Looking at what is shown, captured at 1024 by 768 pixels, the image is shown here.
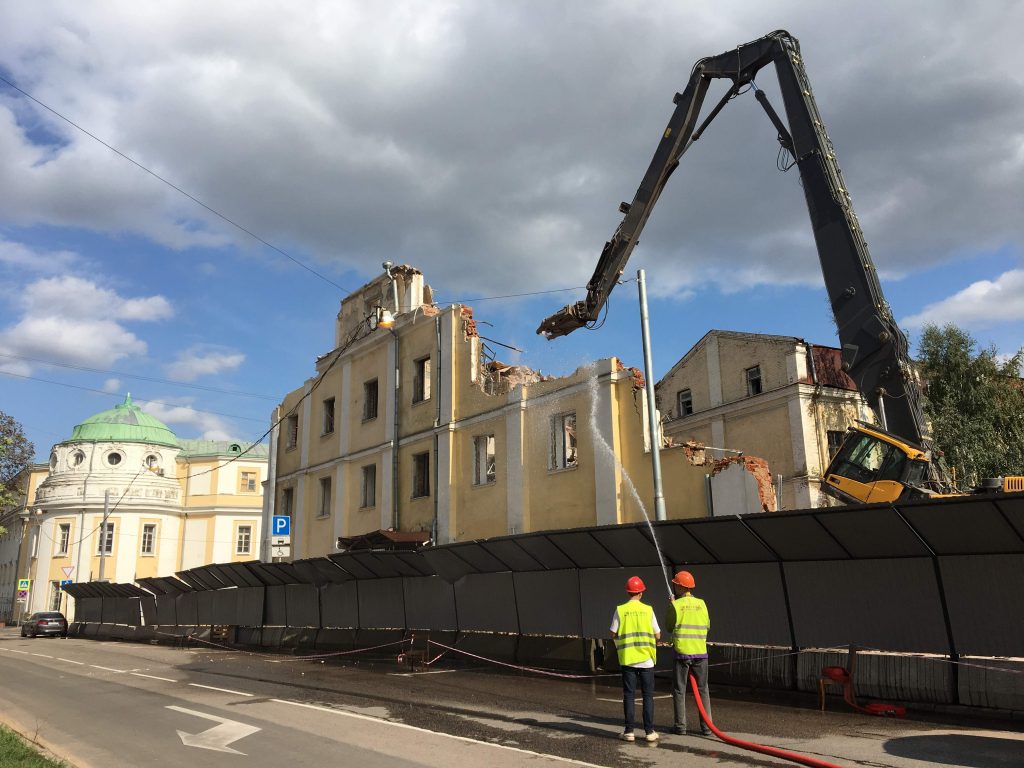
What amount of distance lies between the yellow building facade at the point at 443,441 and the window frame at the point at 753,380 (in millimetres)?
11678

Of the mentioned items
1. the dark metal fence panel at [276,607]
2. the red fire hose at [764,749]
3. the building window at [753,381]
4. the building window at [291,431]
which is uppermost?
the building window at [753,381]

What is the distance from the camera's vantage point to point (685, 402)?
3709 cm

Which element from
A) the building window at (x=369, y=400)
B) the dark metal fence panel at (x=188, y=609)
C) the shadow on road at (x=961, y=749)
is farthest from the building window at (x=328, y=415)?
the shadow on road at (x=961, y=749)

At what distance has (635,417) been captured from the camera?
20594 millimetres

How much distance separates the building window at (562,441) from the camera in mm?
22469

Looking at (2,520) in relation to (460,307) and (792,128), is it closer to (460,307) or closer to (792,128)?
(460,307)

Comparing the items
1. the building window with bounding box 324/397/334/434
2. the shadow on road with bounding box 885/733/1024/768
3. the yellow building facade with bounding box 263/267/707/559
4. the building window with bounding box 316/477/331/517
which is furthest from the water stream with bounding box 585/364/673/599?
the building window with bounding box 324/397/334/434

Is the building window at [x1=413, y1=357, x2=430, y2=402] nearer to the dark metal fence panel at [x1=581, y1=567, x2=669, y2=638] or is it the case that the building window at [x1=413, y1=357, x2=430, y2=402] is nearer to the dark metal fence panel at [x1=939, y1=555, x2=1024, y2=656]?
the dark metal fence panel at [x1=581, y1=567, x2=669, y2=638]

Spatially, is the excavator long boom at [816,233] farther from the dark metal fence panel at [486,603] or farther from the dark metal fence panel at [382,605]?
the dark metal fence panel at [382,605]

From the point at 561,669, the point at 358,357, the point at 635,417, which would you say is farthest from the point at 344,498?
the point at 561,669

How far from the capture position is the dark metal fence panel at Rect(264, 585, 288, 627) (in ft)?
82.7

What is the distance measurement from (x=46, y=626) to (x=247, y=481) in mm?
28137

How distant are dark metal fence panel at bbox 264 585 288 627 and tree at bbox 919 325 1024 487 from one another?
1013 inches

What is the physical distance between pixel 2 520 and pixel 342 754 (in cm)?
7137
